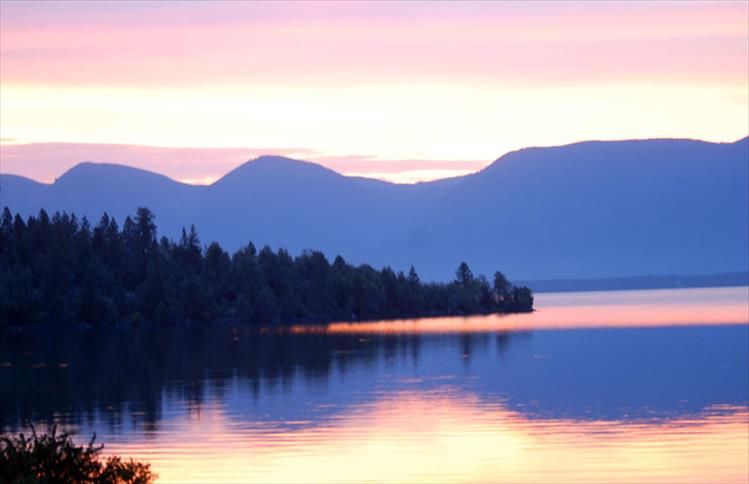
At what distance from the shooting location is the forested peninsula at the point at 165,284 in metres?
153

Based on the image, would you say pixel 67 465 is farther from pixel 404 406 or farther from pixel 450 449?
pixel 404 406

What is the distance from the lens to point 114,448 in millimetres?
45531

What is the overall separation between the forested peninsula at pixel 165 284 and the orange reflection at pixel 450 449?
99.9 m

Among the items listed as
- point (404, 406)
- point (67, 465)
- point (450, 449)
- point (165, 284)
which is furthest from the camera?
point (165, 284)

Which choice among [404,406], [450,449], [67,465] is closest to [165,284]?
[404,406]

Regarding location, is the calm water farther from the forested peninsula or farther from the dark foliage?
the forested peninsula

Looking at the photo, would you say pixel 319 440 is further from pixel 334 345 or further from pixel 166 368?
pixel 334 345

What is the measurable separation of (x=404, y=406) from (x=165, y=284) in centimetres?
10285

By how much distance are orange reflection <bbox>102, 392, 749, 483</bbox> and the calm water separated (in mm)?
89

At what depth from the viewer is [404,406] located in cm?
5856

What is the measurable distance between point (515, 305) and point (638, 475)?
6247 inches

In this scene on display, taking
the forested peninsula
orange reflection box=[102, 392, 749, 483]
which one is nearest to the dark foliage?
orange reflection box=[102, 392, 749, 483]

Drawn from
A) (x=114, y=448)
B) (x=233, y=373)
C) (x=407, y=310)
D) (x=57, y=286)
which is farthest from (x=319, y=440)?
(x=407, y=310)

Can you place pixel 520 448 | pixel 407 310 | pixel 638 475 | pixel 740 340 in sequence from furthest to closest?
pixel 407 310 < pixel 740 340 < pixel 520 448 < pixel 638 475
